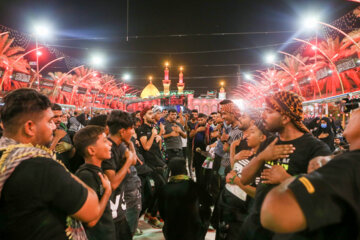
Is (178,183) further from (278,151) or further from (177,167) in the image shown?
(278,151)

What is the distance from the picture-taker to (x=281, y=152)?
2.04 m

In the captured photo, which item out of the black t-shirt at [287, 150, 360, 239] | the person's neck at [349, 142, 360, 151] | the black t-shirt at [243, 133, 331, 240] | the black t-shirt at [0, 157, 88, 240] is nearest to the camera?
the black t-shirt at [287, 150, 360, 239]

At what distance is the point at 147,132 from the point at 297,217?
4760 millimetres

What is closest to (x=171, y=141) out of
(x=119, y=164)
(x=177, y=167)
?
(x=177, y=167)

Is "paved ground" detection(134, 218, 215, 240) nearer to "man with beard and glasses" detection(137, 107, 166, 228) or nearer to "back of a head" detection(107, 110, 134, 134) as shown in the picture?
"man with beard and glasses" detection(137, 107, 166, 228)

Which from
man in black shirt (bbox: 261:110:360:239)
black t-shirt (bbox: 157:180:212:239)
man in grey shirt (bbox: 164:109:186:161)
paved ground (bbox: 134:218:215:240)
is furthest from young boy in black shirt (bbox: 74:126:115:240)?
man in grey shirt (bbox: 164:109:186:161)

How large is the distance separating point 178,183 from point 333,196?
2685 millimetres

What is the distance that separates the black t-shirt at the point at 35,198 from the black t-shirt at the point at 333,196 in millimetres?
1224

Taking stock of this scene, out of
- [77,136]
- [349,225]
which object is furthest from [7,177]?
[349,225]

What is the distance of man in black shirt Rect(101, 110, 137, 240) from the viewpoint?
268 cm

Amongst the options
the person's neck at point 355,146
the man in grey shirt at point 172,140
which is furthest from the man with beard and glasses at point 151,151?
the person's neck at point 355,146

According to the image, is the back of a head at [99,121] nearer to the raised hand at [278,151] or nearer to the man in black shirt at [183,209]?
the man in black shirt at [183,209]

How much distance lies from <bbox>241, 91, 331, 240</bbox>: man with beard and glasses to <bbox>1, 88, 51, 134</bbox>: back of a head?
1.85 m

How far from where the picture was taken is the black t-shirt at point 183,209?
133 inches
